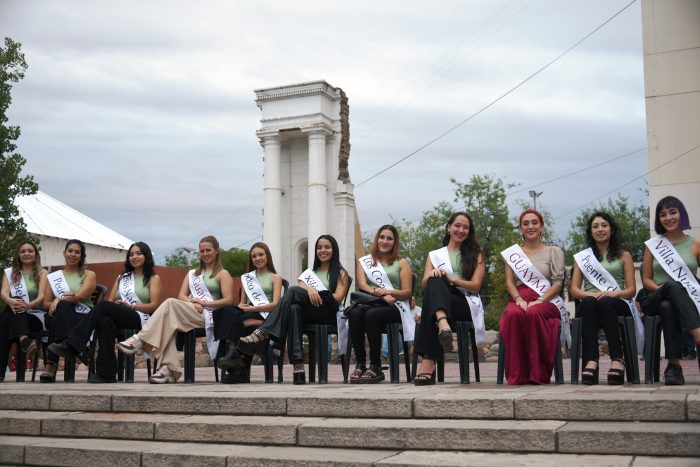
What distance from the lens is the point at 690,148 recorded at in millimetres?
11289

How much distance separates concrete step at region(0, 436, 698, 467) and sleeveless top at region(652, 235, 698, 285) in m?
2.67

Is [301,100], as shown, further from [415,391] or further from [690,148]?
[415,391]

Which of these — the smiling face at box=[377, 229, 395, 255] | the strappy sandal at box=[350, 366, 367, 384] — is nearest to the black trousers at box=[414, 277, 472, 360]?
the strappy sandal at box=[350, 366, 367, 384]

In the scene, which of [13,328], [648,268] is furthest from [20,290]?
[648,268]

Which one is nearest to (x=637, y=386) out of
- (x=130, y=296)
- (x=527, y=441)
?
(x=527, y=441)

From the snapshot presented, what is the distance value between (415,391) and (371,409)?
684mm

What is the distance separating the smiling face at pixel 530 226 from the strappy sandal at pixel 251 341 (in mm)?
2548

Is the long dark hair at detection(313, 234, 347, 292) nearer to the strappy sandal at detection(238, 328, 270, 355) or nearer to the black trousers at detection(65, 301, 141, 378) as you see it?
the strappy sandal at detection(238, 328, 270, 355)

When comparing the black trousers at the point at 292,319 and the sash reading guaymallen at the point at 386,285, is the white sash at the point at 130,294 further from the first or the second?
the sash reading guaymallen at the point at 386,285

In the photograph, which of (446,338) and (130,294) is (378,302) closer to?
(446,338)

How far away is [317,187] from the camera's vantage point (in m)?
32.3

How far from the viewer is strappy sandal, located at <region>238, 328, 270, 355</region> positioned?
7.36 metres

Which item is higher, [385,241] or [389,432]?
[385,241]

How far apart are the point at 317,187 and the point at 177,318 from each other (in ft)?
80.0
